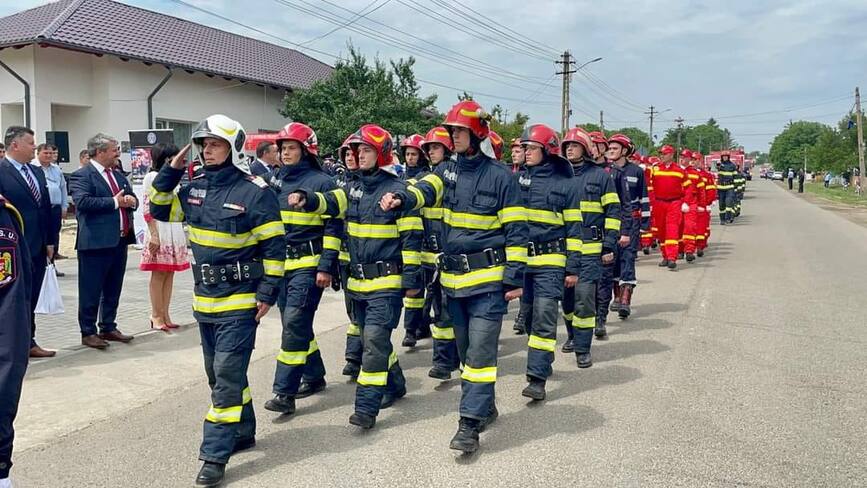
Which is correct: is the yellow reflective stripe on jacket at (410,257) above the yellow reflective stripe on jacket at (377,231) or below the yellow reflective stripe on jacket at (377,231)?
below

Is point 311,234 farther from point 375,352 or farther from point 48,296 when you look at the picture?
point 48,296

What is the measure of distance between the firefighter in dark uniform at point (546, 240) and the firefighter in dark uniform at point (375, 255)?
1.15 meters

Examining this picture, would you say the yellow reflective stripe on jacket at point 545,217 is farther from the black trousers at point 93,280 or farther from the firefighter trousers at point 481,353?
the black trousers at point 93,280

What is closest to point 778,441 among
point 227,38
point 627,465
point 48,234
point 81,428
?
point 627,465

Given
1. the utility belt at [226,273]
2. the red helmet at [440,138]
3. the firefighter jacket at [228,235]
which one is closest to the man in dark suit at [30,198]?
the firefighter jacket at [228,235]

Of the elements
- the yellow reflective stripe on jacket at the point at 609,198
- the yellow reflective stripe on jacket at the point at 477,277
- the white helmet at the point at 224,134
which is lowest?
the yellow reflective stripe on jacket at the point at 477,277

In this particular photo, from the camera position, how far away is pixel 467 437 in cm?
442

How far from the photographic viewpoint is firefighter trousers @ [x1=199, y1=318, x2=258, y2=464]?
4082mm

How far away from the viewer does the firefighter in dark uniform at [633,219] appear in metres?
8.78

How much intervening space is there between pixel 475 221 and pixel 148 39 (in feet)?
72.8

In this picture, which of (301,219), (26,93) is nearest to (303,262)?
(301,219)

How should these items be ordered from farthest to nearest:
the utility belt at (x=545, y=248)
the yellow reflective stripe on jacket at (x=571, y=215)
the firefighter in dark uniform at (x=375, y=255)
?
the yellow reflective stripe on jacket at (x=571, y=215) → the utility belt at (x=545, y=248) → the firefighter in dark uniform at (x=375, y=255)

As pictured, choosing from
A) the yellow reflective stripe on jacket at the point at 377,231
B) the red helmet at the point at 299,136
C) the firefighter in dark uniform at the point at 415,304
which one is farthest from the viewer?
the firefighter in dark uniform at the point at 415,304

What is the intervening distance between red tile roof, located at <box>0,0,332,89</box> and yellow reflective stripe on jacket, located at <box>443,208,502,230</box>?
725 inches
